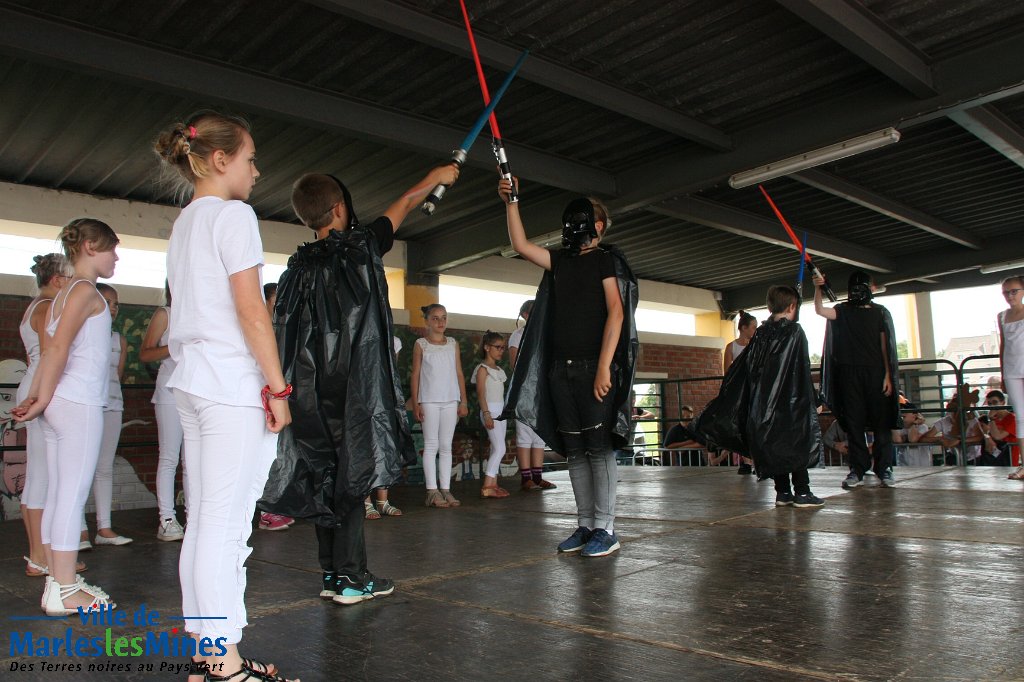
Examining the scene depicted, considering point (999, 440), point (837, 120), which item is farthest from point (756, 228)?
point (999, 440)

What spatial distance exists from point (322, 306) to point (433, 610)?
45.5 inches

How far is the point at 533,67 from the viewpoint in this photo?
645 cm

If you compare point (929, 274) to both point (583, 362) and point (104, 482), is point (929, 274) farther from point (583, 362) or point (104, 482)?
point (104, 482)

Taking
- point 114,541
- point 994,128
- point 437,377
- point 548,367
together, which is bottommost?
point 114,541

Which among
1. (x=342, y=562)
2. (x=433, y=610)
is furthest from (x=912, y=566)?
(x=342, y=562)

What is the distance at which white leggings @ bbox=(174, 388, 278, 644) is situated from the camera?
5.92ft

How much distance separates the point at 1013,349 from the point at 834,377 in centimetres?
150

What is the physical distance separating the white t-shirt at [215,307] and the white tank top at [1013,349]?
258 inches

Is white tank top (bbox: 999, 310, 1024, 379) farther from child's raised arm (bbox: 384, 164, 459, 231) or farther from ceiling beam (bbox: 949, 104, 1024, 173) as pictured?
child's raised arm (bbox: 384, 164, 459, 231)

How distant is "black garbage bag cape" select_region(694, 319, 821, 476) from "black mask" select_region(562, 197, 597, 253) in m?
2.05

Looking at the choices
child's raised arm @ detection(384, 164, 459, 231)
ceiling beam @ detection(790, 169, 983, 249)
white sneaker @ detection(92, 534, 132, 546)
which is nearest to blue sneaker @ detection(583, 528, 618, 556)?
child's raised arm @ detection(384, 164, 459, 231)

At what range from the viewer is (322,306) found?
8.95ft

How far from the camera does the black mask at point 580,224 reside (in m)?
3.71

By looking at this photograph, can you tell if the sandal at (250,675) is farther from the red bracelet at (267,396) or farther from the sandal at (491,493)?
the sandal at (491,493)
